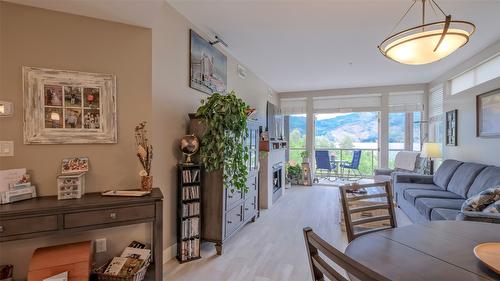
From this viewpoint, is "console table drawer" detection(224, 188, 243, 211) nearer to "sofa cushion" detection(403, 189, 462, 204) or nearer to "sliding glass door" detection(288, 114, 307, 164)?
"sofa cushion" detection(403, 189, 462, 204)

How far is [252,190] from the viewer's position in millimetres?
3502

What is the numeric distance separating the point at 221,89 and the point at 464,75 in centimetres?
417

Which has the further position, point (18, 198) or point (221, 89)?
point (221, 89)

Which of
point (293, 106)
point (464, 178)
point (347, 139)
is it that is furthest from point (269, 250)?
point (347, 139)

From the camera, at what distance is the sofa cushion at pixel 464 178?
3139 millimetres

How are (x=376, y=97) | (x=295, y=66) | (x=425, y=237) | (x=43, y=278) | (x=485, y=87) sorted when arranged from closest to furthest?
1. (x=425, y=237)
2. (x=43, y=278)
3. (x=485, y=87)
4. (x=295, y=66)
5. (x=376, y=97)

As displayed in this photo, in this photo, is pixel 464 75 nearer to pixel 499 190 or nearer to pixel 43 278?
pixel 499 190

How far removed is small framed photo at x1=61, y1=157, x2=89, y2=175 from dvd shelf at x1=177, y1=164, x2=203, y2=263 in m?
0.82

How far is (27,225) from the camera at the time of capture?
5.05 ft

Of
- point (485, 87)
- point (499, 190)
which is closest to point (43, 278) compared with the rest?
point (499, 190)

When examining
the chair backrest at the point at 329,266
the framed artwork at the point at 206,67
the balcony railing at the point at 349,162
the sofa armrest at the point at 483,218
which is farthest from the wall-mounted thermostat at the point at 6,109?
the balcony railing at the point at 349,162

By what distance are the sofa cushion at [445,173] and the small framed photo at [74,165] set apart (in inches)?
185

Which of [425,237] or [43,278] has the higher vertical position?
[425,237]

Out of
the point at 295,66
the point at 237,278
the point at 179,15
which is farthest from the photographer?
the point at 295,66
